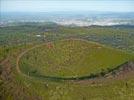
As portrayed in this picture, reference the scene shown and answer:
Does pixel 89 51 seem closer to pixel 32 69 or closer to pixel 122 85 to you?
pixel 32 69

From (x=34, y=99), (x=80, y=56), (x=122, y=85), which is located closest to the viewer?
(x=34, y=99)

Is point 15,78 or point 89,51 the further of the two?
point 89,51

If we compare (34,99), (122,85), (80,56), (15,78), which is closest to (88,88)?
(122,85)

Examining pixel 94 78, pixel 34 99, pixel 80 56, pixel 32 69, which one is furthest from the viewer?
pixel 80 56

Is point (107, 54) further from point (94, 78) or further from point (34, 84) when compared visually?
point (34, 84)

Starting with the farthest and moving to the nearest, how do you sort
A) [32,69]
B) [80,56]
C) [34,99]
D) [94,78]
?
[80,56] → [32,69] → [94,78] → [34,99]

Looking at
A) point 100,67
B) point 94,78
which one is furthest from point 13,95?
point 100,67
